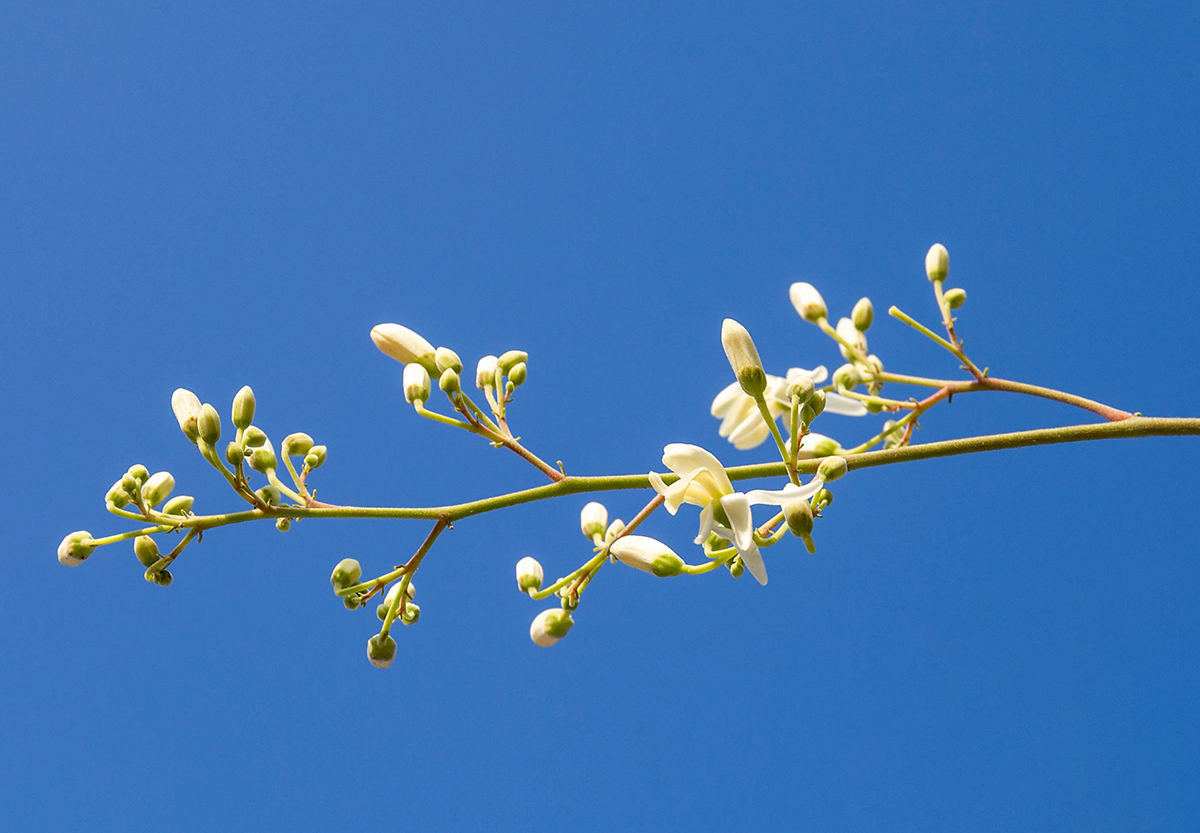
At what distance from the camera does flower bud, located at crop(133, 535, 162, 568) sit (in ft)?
5.50

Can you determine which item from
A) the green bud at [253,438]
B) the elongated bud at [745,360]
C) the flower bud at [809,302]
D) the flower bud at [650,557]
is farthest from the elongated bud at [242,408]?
the flower bud at [809,302]

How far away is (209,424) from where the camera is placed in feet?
5.40

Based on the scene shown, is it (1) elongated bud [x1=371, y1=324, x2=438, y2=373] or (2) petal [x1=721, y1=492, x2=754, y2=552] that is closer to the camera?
(2) petal [x1=721, y1=492, x2=754, y2=552]

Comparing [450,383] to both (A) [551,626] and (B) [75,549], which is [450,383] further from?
(B) [75,549]

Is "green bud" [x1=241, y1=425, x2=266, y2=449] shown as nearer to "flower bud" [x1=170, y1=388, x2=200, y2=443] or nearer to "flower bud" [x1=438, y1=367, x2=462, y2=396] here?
"flower bud" [x1=170, y1=388, x2=200, y2=443]

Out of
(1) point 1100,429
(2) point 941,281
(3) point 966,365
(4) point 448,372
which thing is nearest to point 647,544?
(4) point 448,372

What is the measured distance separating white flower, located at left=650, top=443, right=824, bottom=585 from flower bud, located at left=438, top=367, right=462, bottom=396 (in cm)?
51

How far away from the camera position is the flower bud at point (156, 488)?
173 centimetres

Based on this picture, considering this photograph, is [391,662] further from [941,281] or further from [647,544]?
[941,281]

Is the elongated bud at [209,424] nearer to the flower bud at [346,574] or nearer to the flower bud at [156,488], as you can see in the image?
the flower bud at [156,488]

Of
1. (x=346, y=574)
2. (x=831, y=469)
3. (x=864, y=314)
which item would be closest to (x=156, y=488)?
(x=346, y=574)

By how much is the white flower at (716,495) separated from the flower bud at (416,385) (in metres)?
0.63

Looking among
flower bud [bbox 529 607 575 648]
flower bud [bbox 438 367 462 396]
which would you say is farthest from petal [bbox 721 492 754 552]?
flower bud [bbox 438 367 462 396]

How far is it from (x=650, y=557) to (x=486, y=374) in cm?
64
